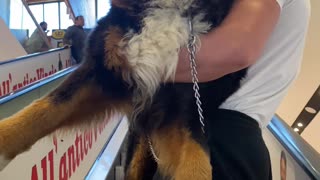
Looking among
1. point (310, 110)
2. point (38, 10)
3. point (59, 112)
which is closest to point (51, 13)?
point (38, 10)

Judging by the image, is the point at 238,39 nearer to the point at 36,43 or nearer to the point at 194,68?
the point at 194,68

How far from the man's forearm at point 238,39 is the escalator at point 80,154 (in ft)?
1.04

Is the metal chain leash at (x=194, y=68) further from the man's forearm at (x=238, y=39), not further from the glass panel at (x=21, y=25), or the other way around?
the glass panel at (x=21, y=25)

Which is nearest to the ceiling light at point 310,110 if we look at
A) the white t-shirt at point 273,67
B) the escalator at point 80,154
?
the escalator at point 80,154

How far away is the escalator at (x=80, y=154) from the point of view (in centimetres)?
120

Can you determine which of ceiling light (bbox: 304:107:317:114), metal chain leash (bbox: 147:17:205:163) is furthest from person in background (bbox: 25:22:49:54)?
metal chain leash (bbox: 147:17:205:163)

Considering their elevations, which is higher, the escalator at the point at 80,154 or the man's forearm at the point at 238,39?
the man's forearm at the point at 238,39

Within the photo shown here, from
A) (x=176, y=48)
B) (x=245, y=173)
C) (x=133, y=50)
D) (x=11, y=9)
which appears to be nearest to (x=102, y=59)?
(x=133, y=50)

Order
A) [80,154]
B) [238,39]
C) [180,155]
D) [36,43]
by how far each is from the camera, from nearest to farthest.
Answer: [238,39] < [180,155] < [80,154] < [36,43]

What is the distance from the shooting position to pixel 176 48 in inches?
35.1

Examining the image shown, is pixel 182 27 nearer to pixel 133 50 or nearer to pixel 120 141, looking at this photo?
pixel 133 50

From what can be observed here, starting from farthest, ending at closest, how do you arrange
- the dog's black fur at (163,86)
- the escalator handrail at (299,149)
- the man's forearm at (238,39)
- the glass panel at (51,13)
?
the glass panel at (51,13) → the escalator handrail at (299,149) → the dog's black fur at (163,86) → the man's forearm at (238,39)

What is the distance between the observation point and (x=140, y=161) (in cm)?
114

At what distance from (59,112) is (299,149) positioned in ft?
3.04
